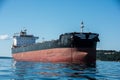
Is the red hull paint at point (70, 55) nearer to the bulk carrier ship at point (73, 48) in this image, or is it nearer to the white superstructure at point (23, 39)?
the bulk carrier ship at point (73, 48)

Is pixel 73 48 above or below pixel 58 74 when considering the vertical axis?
above

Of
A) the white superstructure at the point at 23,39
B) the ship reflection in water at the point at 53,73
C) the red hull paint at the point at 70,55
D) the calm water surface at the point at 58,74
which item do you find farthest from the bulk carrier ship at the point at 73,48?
the white superstructure at the point at 23,39

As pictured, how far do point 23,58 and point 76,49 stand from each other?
20675mm

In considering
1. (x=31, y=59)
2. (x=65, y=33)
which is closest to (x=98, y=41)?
(x=65, y=33)

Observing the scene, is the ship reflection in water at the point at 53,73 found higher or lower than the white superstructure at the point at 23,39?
lower

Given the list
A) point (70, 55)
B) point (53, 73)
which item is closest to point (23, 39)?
point (70, 55)

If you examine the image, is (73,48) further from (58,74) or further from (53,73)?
(58,74)

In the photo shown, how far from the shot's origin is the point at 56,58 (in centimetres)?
3453

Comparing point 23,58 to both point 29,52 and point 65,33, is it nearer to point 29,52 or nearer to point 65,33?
point 29,52

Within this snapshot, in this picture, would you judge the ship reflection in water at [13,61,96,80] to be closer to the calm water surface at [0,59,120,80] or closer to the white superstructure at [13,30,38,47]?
the calm water surface at [0,59,120,80]

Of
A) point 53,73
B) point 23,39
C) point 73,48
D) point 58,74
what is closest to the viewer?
point 58,74

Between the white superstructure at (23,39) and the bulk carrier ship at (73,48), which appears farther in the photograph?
the white superstructure at (23,39)

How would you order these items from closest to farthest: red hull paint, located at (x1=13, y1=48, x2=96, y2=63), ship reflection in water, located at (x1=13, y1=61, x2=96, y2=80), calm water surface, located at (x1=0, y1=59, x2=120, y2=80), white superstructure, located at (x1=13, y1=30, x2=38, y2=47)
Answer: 1. calm water surface, located at (x1=0, y1=59, x2=120, y2=80)
2. ship reflection in water, located at (x1=13, y1=61, x2=96, y2=80)
3. red hull paint, located at (x1=13, y1=48, x2=96, y2=63)
4. white superstructure, located at (x1=13, y1=30, x2=38, y2=47)

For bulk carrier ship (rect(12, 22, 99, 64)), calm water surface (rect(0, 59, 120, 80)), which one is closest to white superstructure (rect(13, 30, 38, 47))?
bulk carrier ship (rect(12, 22, 99, 64))
